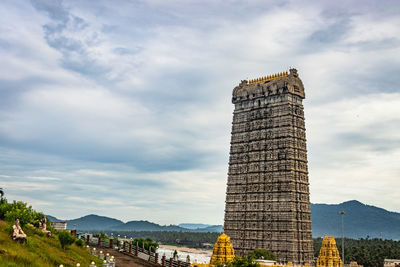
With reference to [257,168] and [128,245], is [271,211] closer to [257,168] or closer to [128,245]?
Answer: [257,168]

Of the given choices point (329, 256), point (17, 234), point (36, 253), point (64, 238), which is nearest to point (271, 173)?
point (329, 256)

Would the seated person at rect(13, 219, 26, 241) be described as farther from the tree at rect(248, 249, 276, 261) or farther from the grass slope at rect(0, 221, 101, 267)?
the tree at rect(248, 249, 276, 261)

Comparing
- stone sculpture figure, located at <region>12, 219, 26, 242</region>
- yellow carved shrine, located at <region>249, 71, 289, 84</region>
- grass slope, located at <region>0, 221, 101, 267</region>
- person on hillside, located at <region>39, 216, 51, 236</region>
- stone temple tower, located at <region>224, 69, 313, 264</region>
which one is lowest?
grass slope, located at <region>0, 221, 101, 267</region>

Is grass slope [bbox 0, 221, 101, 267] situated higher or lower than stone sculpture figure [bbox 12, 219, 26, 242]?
lower

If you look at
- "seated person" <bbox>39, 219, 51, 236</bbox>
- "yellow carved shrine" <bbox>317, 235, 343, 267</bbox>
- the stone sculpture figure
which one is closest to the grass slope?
the stone sculpture figure

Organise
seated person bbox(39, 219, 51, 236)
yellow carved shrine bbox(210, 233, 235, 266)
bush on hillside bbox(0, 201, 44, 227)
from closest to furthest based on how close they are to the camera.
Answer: bush on hillside bbox(0, 201, 44, 227) → seated person bbox(39, 219, 51, 236) → yellow carved shrine bbox(210, 233, 235, 266)

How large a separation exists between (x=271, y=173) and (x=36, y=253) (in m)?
65.9

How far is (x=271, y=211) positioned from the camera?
94750 mm

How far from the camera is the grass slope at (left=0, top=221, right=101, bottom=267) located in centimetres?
3247

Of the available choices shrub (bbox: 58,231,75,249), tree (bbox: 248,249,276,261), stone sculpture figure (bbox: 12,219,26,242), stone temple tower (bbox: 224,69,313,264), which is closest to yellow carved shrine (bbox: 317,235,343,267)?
stone temple tower (bbox: 224,69,313,264)

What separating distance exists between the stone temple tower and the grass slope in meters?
51.2

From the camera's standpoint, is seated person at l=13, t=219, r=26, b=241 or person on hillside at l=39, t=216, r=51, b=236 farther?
person on hillside at l=39, t=216, r=51, b=236

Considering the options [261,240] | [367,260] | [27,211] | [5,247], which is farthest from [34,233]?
[367,260]

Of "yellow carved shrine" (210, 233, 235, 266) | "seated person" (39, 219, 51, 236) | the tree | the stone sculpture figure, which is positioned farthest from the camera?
the tree
